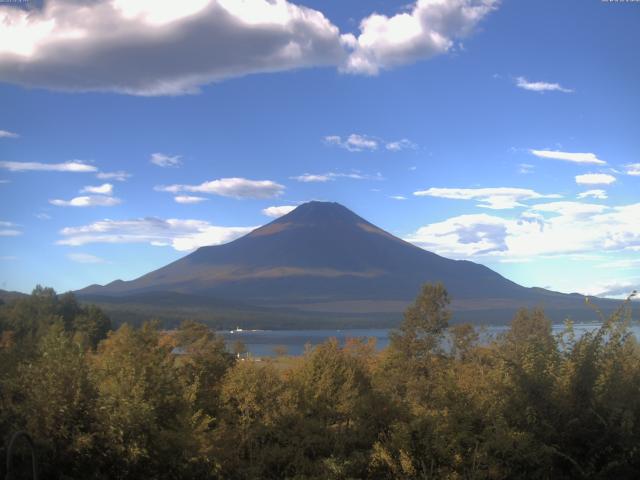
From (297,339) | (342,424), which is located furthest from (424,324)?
(297,339)

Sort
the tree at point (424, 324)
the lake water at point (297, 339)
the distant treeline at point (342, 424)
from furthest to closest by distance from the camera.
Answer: the tree at point (424, 324) → the lake water at point (297, 339) → the distant treeline at point (342, 424)

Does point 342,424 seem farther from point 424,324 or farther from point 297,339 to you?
point 297,339

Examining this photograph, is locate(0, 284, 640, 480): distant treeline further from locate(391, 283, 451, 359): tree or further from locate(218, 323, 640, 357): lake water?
locate(391, 283, 451, 359): tree

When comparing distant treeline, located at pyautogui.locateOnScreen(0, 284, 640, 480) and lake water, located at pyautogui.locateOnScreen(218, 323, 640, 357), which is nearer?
distant treeline, located at pyautogui.locateOnScreen(0, 284, 640, 480)

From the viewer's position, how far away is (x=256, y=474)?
16.3 m

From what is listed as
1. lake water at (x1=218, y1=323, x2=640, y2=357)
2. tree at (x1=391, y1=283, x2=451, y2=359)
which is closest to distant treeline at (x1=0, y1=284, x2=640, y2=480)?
lake water at (x1=218, y1=323, x2=640, y2=357)

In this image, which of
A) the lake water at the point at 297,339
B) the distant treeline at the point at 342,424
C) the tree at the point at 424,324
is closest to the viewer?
the distant treeline at the point at 342,424

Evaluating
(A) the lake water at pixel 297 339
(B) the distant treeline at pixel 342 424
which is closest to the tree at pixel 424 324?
(A) the lake water at pixel 297 339

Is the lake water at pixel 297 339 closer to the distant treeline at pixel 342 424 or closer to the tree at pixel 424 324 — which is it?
the distant treeline at pixel 342 424

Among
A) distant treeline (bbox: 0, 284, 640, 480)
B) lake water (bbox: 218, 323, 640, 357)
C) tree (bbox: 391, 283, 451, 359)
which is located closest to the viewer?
distant treeline (bbox: 0, 284, 640, 480)

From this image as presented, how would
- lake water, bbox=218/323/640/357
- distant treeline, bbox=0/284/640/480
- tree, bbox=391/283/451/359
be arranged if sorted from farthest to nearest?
tree, bbox=391/283/451/359
lake water, bbox=218/323/640/357
distant treeline, bbox=0/284/640/480

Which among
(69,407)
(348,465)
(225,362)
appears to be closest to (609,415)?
(348,465)

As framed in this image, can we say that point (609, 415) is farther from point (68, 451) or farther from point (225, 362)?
point (225, 362)

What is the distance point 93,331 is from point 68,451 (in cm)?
→ 5440
